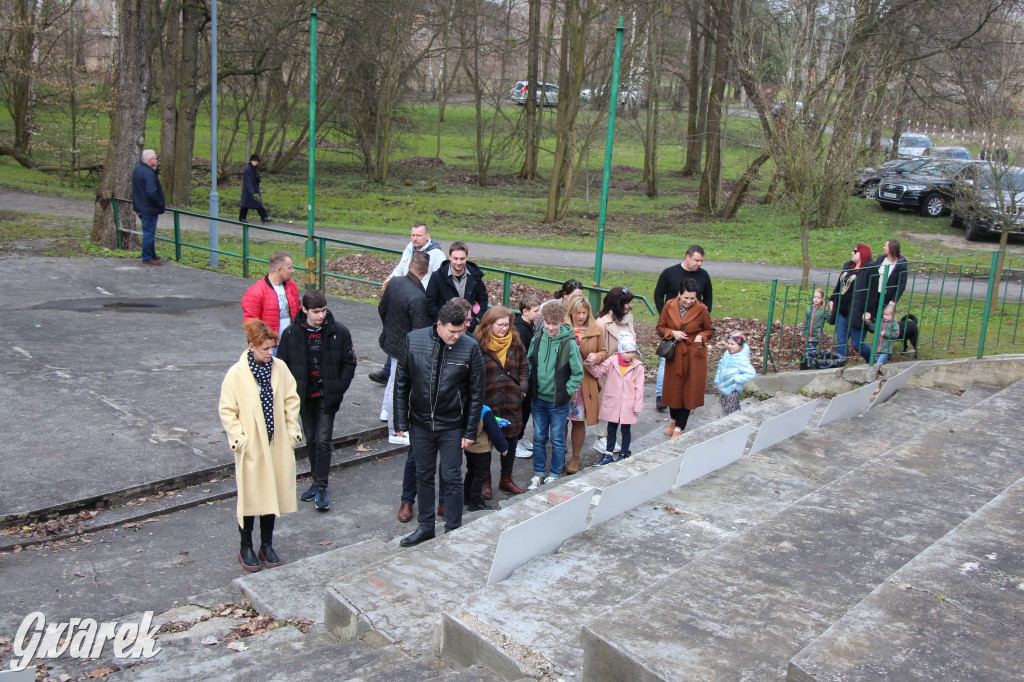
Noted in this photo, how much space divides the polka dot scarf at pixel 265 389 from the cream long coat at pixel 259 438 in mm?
24

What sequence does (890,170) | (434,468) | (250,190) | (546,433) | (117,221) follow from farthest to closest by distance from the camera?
(890,170)
(250,190)
(117,221)
(546,433)
(434,468)

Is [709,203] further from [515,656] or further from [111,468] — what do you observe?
[515,656]

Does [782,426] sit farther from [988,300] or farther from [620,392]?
[988,300]

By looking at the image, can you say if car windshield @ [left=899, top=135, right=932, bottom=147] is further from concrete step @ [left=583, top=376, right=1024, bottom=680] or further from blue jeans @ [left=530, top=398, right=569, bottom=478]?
blue jeans @ [left=530, top=398, right=569, bottom=478]

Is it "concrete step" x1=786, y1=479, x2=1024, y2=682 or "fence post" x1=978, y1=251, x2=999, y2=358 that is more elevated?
"fence post" x1=978, y1=251, x2=999, y2=358

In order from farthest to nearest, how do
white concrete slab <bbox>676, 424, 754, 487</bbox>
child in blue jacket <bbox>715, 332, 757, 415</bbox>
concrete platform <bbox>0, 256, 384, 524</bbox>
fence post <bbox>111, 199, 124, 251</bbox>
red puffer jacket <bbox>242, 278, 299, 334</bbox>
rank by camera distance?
1. fence post <bbox>111, 199, 124, 251</bbox>
2. child in blue jacket <bbox>715, 332, 757, 415</bbox>
3. red puffer jacket <bbox>242, 278, 299, 334</bbox>
4. concrete platform <bbox>0, 256, 384, 524</bbox>
5. white concrete slab <bbox>676, 424, 754, 487</bbox>

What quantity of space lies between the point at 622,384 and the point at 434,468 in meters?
2.39

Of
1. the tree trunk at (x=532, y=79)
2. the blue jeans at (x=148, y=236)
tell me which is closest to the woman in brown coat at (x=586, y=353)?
the blue jeans at (x=148, y=236)

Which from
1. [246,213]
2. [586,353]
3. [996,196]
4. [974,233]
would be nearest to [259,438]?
[586,353]

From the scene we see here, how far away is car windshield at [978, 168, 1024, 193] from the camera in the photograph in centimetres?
1510

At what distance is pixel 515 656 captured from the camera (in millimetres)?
3916

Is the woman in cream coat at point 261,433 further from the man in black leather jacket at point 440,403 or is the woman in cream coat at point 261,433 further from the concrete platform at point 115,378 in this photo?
the concrete platform at point 115,378

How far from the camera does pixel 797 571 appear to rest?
4.54 metres

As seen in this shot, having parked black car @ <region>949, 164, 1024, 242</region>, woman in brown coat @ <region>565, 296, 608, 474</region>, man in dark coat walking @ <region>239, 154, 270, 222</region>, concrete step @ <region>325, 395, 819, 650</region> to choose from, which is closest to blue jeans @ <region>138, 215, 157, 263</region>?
man in dark coat walking @ <region>239, 154, 270, 222</region>
